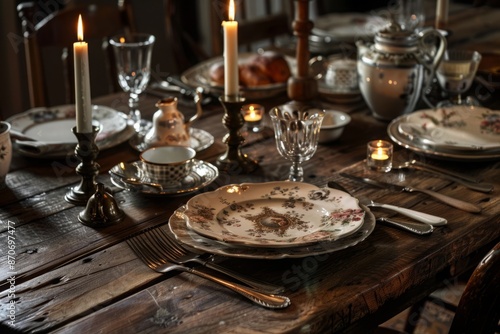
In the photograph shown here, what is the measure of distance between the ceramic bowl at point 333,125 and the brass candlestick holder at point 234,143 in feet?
0.60

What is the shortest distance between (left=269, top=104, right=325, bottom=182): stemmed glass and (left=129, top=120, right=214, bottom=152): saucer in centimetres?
23

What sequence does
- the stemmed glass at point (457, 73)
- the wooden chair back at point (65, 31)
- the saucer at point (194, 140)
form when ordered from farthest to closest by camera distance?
the wooden chair back at point (65, 31) < the stemmed glass at point (457, 73) < the saucer at point (194, 140)

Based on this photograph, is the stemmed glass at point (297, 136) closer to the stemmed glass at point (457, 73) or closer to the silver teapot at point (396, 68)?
the silver teapot at point (396, 68)

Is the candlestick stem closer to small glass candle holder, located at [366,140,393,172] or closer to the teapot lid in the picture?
the teapot lid

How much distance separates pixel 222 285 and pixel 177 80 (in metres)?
1.03

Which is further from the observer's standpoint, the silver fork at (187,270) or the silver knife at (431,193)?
the silver knife at (431,193)

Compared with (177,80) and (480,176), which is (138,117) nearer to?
(177,80)

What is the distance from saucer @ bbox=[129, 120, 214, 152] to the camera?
1516 millimetres

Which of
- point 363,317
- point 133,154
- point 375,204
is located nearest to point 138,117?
point 133,154

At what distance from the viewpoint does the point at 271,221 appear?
3.79ft

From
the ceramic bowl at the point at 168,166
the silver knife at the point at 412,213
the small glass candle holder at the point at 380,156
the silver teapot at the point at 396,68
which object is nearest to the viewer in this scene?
the silver knife at the point at 412,213

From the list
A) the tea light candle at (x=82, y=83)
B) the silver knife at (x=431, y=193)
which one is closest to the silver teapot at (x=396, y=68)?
the silver knife at (x=431, y=193)

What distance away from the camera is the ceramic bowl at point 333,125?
1.53 m

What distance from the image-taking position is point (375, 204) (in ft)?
4.04
